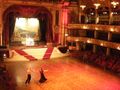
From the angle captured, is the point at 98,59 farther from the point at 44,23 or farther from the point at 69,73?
the point at 44,23

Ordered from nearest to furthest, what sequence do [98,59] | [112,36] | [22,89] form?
1. [22,89]
2. [98,59]
3. [112,36]

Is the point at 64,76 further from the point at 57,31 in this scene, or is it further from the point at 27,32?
the point at 27,32

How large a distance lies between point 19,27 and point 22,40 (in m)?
1.82

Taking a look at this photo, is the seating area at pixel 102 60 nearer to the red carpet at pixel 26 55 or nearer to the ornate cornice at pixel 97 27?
the ornate cornice at pixel 97 27

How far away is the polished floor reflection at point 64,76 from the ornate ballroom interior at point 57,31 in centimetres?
123

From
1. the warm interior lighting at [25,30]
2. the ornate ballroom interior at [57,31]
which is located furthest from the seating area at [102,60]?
the warm interior lighting at [25,30]

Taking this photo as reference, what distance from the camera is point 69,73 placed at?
837 inches

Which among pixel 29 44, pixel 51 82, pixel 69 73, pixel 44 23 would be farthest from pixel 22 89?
pixel 44 23

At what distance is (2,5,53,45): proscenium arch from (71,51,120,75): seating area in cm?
514

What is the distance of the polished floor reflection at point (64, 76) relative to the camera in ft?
57.9

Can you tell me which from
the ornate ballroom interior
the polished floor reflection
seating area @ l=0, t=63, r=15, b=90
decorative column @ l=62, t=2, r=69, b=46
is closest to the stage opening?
the ornate ballroom interior

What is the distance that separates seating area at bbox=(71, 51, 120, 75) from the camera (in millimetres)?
22891

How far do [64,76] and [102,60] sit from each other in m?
6.64

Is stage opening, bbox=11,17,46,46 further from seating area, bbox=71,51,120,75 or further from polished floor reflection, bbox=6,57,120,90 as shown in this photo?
polished floor reflection, bbox=6,57,120,90
